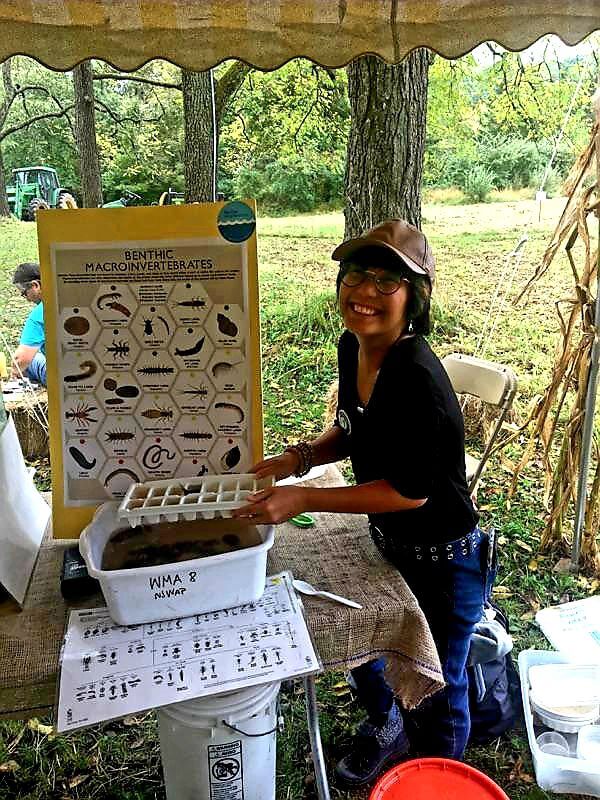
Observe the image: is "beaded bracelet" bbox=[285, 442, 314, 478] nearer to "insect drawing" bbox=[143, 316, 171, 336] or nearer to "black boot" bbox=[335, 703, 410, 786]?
"insect drawing" bbox=[143, 316, 171, 336]

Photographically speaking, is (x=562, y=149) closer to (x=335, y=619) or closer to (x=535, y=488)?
(x=535, y=488)

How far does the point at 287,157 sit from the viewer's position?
6.25 metres

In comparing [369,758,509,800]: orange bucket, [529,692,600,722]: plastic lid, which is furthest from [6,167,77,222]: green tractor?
[369,758,509,800]: orange bucket

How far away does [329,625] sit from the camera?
3.67 ft

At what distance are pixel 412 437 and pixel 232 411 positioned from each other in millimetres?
363

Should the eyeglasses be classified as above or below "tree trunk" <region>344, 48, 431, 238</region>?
below

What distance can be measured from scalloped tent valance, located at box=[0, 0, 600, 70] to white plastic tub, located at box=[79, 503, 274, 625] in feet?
3.27

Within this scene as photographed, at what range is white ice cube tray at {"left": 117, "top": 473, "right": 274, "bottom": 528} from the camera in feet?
3.59

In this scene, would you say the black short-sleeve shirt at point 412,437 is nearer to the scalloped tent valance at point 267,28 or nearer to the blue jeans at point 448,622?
the blue jeans at point 448,622

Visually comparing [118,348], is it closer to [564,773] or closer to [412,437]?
[412,437]

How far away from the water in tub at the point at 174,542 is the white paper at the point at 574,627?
4.35 feet

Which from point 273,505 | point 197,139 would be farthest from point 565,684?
point 197,139

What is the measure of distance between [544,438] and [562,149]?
16.1ft

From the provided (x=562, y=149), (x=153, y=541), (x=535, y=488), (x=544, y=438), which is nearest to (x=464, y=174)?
(x=562, y=149)
